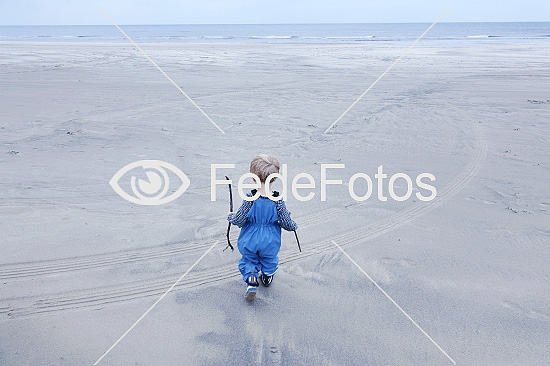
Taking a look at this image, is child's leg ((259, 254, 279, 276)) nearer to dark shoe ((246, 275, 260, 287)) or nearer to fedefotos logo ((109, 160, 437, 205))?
dark shoe ((246, 275, 260, 287))

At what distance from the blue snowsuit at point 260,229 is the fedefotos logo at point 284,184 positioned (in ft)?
5.51

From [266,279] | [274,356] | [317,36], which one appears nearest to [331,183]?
[266,279]

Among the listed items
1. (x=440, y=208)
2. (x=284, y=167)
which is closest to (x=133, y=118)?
(x=284, y=167)

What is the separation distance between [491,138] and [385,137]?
176 cm

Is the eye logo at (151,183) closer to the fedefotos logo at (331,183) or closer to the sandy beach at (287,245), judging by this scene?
the sandy beach at (287,245)

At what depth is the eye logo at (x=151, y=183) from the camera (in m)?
4.94

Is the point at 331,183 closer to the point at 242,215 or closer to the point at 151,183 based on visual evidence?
the point at 151,183

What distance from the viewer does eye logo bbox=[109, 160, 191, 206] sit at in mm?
4938

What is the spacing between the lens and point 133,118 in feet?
27.5

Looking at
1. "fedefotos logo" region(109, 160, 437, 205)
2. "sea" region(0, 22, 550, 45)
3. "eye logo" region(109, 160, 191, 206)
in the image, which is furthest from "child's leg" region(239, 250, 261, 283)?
"sea" region(0, 22, 550, 45)

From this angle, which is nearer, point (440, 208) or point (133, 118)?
point (440, 208)

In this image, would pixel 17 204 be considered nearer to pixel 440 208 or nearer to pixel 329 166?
pixel 329 166

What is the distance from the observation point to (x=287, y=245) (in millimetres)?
4008

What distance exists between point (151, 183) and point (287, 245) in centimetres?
227
